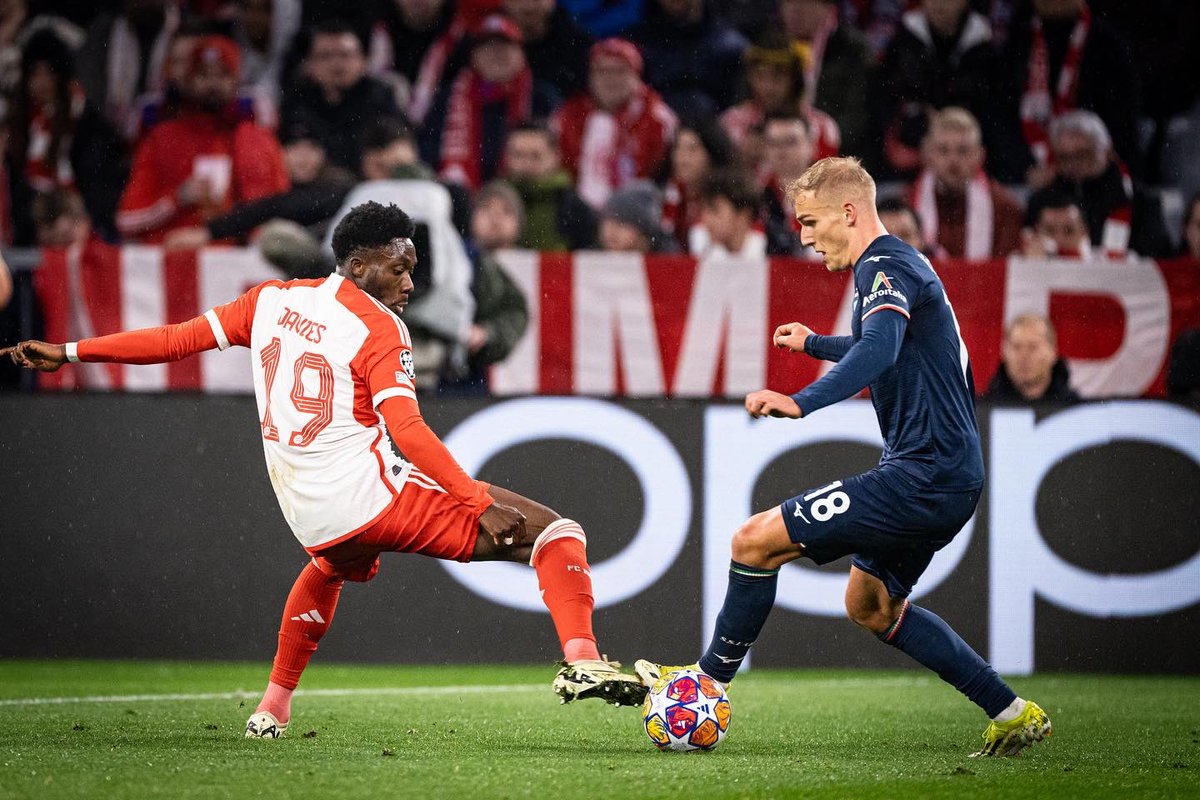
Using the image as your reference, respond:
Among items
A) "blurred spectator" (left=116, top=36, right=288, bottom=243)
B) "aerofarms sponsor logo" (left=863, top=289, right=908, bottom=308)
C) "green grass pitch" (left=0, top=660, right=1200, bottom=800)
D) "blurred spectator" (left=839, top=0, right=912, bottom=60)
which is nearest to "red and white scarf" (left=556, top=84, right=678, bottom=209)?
"blurred spectator" (left=839, top=0, right=912, bottom=60)

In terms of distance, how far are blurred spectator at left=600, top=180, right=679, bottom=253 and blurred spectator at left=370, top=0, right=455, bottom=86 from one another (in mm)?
2633

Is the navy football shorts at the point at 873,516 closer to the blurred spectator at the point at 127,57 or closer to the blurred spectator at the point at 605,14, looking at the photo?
the blurred spectator at the point at 605,14

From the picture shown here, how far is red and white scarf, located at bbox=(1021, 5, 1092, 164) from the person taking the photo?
10.7 meters

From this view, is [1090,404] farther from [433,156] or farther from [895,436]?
[433,156]

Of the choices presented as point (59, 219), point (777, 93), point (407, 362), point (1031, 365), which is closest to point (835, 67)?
point (777, 93)

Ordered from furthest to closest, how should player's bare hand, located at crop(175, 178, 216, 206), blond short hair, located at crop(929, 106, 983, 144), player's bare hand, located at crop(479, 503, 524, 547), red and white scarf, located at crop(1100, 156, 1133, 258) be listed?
player's bare hand, located at crop(175, 178, 216, 206) < blond short hair, located at crop(929, 106, 983, 144) < red and white scarf, located at crop(1100, 156, 1133, 258) < player's bare hand, located at crop(479, 503, 524, 547)

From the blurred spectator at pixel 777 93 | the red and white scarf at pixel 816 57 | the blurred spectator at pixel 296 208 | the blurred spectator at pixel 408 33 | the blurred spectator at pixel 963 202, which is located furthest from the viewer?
the blurred spectator at pixel 408 33

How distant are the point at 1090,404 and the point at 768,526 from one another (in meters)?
3.67

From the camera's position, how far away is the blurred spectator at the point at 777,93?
34.3 ft

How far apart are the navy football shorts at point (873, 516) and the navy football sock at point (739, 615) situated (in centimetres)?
21

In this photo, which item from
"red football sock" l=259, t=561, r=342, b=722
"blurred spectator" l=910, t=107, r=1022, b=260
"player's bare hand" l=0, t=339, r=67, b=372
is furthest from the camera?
"blurred spectator" l=910, t=107, r=1022, b=260

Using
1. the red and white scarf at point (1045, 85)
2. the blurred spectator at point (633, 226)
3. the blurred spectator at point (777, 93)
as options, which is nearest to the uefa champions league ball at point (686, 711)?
the blurred spectator at point (633, 226)

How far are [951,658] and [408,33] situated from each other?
7.87 m

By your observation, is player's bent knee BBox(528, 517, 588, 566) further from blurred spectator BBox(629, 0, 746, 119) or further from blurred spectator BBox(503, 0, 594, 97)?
blurred spectator BBox(503, 0, 594, 97)
